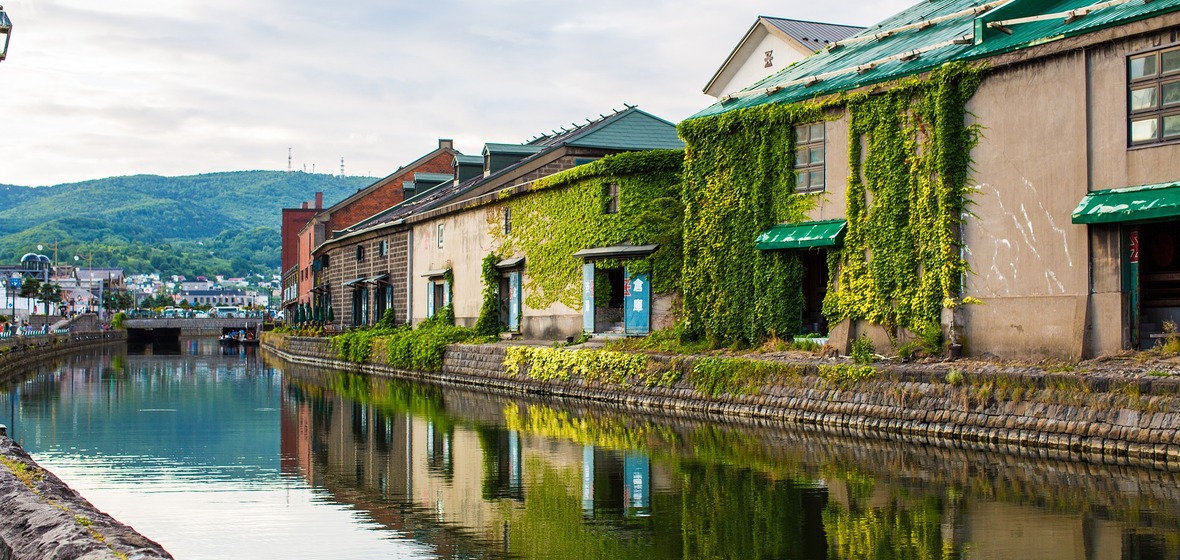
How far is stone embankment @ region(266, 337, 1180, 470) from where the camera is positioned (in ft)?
52.7

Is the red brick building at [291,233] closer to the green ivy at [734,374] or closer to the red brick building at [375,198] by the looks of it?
the red brick building at [375,198]

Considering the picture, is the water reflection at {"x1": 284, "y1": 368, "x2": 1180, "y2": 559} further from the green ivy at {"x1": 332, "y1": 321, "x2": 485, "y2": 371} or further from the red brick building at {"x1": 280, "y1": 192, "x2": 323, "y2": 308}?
the red brick building at {"x1": 280, "y1": 192, "x2": 323, "y2": 308}

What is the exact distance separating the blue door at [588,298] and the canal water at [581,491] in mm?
8021

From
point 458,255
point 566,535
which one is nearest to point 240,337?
point 458,255

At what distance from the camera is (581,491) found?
1508 cm

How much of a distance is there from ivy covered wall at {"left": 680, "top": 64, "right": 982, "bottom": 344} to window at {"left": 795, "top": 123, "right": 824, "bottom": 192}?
168 mm

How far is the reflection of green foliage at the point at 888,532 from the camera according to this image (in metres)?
11.0

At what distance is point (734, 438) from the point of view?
2005 centimetres

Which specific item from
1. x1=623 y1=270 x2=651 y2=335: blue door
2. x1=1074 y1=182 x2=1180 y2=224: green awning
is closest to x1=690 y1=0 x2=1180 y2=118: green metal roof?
x1=1074 y1=182 x2=1180 y2=224: green awning

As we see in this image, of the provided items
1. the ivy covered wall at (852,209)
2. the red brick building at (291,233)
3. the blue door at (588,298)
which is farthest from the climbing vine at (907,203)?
the red brick building at (291,233)

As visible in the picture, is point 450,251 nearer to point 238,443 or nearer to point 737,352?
point 737,352

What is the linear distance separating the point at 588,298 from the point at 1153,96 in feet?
58.0

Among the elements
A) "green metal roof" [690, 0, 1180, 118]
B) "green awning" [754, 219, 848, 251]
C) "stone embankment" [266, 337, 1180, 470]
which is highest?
"green metal roof" [690, 0, 1180, 118]

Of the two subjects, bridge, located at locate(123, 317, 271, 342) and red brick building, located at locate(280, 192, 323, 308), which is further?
bridge, located at locate(123, 317, 271, 342)
